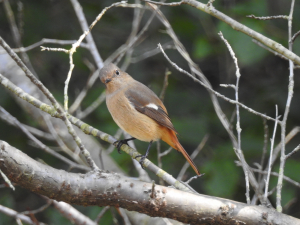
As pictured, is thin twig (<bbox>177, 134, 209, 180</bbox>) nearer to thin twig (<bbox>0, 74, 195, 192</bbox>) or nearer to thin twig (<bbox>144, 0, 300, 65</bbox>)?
thin twig (<bbox>0, 74, 195, 192</bbox>)

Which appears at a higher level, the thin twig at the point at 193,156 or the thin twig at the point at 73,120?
the thin twig at the point at 193,156

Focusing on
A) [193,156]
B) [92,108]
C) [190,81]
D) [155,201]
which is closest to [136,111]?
[92,108]

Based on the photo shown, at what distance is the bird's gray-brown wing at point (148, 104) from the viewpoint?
150 inches

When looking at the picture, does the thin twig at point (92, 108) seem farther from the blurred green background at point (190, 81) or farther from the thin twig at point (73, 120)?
the thin twig at point (73, 120)

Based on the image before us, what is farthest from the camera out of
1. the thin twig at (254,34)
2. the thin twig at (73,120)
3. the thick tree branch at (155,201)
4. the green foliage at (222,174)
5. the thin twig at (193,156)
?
the green foliage at (222,174)

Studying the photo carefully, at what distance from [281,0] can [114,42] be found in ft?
9.01

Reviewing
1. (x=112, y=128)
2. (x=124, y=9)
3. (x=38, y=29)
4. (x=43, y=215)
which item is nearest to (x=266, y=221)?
(x=112, y=128)

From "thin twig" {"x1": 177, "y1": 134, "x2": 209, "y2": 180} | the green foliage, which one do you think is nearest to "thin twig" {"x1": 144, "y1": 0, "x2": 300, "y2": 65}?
"thin twig" {"x1": 177, "y1": 134, "x2": 209, "y2": 180}

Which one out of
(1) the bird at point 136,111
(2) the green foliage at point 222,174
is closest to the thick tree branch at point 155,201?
(1) the bird at point 136,111

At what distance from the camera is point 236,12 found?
4512 millimetres

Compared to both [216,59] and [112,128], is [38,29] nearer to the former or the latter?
[112,128]

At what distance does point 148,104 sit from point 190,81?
2.29 meters

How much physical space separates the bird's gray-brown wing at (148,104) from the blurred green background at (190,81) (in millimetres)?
413

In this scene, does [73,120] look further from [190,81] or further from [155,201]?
[190,81]
